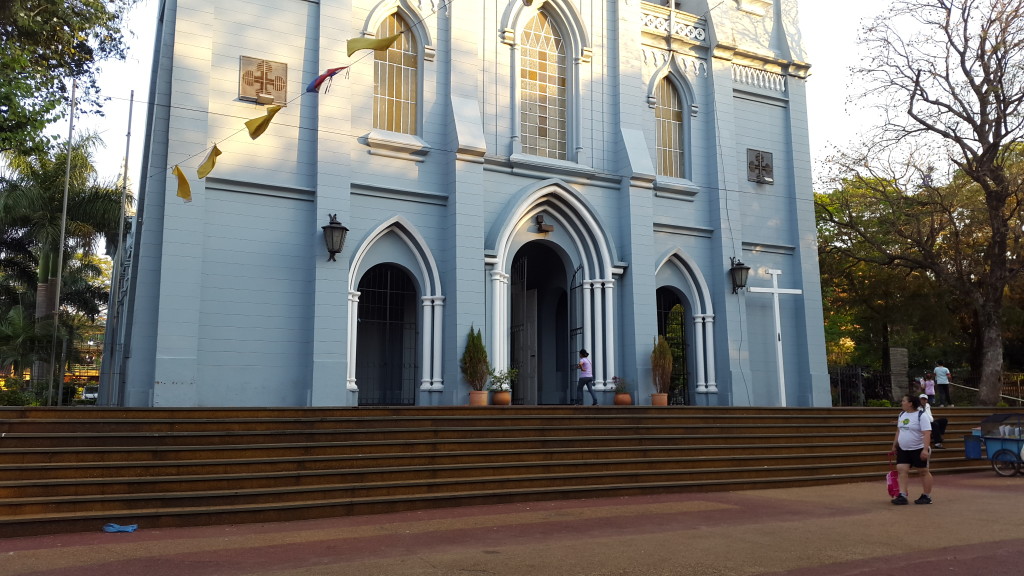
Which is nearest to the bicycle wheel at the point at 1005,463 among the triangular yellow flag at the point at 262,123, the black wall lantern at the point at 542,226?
the black wall lantern at the point at 542,226

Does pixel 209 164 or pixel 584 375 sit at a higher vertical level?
pixel 209 164

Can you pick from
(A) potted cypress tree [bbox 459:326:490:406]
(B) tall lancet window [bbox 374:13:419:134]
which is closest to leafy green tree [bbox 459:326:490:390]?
(A) potted cypress tree [bbox 459:326:490:406]

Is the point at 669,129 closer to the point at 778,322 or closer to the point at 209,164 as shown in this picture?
the point at 778,322

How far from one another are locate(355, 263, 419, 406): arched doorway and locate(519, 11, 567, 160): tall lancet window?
403cm

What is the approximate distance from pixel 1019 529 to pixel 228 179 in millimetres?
12408

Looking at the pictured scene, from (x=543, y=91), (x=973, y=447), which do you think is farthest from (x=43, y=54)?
(x=973, y=447)

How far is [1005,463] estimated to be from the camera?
45.0 ft

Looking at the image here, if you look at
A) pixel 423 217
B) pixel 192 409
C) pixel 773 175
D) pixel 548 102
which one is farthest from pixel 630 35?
pixel 192 409

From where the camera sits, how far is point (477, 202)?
15.7 m

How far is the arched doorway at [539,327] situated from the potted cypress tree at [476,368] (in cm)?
333

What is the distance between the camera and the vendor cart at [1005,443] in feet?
44.3

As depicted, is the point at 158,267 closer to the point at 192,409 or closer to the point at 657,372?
the point at 192,409

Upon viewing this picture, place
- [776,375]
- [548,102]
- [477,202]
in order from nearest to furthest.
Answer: [477,202] < [548,102] < [776,375]

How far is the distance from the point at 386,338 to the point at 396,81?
5.33 metres
